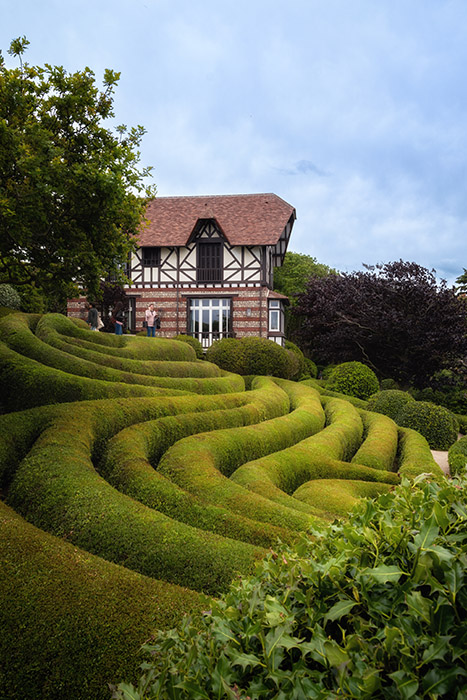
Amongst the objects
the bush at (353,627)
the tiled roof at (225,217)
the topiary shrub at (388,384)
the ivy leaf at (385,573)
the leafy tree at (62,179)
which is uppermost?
the tiled roof at (225,217)

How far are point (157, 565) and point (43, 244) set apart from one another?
8.03 metres

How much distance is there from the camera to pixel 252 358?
15938mm

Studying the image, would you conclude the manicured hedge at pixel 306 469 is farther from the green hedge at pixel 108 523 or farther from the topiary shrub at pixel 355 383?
the topiary shrub at pixel 355 383

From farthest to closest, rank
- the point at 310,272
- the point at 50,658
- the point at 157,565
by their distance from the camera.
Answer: the point at 310,272
the point at 157,565
the point at 50,658

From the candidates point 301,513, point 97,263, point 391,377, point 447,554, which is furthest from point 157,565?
point 391,377

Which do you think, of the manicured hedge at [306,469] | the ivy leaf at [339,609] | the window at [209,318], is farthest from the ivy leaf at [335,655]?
the window at [209,318]

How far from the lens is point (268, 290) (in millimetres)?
27844

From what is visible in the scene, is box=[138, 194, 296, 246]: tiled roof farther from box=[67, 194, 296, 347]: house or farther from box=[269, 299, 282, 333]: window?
box=[269, 299, 282, 333]: window

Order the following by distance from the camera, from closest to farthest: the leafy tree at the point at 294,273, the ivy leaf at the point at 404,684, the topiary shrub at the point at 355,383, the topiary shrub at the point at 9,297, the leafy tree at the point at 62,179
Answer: the ivy leaf at the point at 404,684, the leafy tree at the point at 62,179, the topiary shrub at the point at 9,297, the topiary shrub at the point at 355,383, the leafy tree at the point at 294,273

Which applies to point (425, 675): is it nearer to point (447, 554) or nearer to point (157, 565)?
point (447, 554)

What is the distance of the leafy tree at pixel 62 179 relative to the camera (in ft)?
29.2

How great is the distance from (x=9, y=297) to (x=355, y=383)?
42.6 ft

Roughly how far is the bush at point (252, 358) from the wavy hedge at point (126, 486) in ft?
11.5

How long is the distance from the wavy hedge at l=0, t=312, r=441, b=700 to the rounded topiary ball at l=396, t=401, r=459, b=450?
2.32 metres
